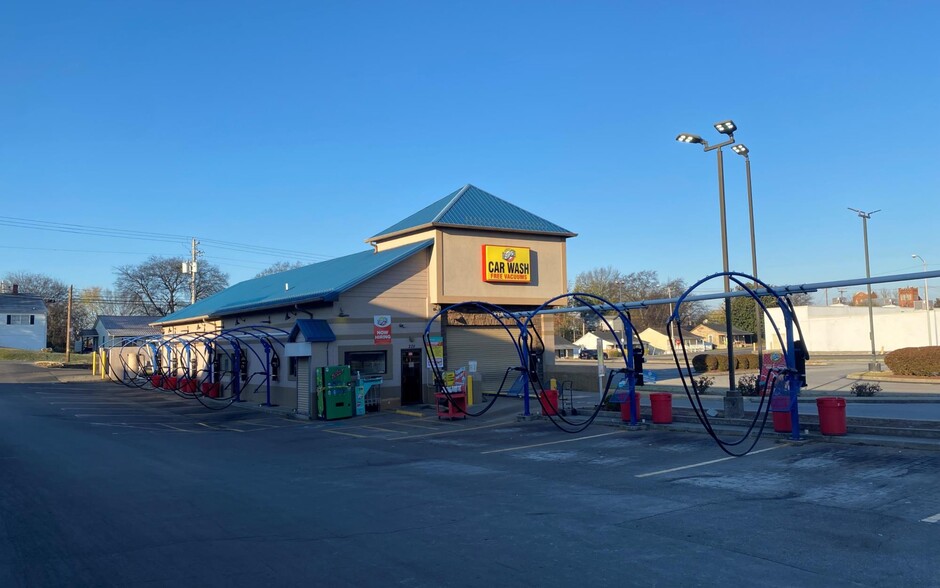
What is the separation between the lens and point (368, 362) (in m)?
26.5

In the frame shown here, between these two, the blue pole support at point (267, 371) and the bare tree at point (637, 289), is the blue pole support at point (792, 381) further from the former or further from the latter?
the bare tree at point (637, 289)

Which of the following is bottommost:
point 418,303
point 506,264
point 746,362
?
point 746,362

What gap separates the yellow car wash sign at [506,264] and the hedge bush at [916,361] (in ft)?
72.3

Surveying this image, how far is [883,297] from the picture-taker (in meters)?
108

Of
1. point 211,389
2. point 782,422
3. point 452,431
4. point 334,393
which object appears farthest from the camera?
point 211,389

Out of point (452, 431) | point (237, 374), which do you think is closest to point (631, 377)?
point (452, 431)

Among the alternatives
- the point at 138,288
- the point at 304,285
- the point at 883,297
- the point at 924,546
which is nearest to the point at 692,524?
the point at 924,546

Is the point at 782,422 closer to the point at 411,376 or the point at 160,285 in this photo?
the point at 411,376

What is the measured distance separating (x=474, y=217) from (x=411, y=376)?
714 cm

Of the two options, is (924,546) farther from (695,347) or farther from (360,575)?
(695,347)

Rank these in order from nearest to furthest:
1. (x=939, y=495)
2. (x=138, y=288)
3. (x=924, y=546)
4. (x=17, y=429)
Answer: (x=924, y=546) < (x=939, y=495) < (x=17, y=429) < (x=138, y=288)

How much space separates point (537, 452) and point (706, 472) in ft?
13.7

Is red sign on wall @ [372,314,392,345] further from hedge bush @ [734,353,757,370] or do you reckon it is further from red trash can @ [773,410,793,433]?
hedge bush @ [734,353,757,370]

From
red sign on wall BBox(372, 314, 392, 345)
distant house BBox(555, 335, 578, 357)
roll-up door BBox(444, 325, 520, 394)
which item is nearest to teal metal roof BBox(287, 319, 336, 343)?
red sign on wall BBox(372, 314, 392, 345)
